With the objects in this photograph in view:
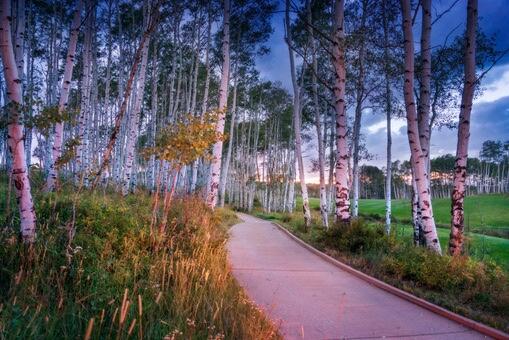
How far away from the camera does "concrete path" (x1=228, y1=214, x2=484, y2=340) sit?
4320 millimetres

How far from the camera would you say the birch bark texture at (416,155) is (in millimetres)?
8469

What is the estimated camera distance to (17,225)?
586 centimetres

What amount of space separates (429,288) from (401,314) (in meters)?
2.01

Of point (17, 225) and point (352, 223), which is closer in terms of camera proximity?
point (17, 225)

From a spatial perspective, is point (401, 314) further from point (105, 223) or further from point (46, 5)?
point (46, 5)

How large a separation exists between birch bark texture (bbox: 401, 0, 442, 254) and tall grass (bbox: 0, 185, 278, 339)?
5617 mm

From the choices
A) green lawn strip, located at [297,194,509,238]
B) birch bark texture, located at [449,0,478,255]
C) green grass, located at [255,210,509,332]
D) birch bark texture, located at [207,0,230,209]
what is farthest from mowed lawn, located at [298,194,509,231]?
birch bark texture, located at [207,0,230,209]

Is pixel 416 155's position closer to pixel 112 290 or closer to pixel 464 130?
pixel 464 130

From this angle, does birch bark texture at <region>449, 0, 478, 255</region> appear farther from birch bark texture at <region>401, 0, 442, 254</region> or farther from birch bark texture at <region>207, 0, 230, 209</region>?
birch bark texture at <region>207, 0, 230, 209</region>

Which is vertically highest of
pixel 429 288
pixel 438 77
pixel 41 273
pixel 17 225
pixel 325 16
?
pixel 325 16

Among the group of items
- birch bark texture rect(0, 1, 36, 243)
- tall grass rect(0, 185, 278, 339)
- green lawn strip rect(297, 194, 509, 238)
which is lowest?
green lawn strip rect(297, 194, 509, 238)

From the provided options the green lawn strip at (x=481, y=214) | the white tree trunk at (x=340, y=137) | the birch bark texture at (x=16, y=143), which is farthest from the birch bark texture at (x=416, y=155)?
the green lawn strip at (x=481, y=214)

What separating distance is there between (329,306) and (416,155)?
5.68 meters

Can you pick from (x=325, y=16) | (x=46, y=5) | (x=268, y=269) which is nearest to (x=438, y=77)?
(x=325, y=16)
